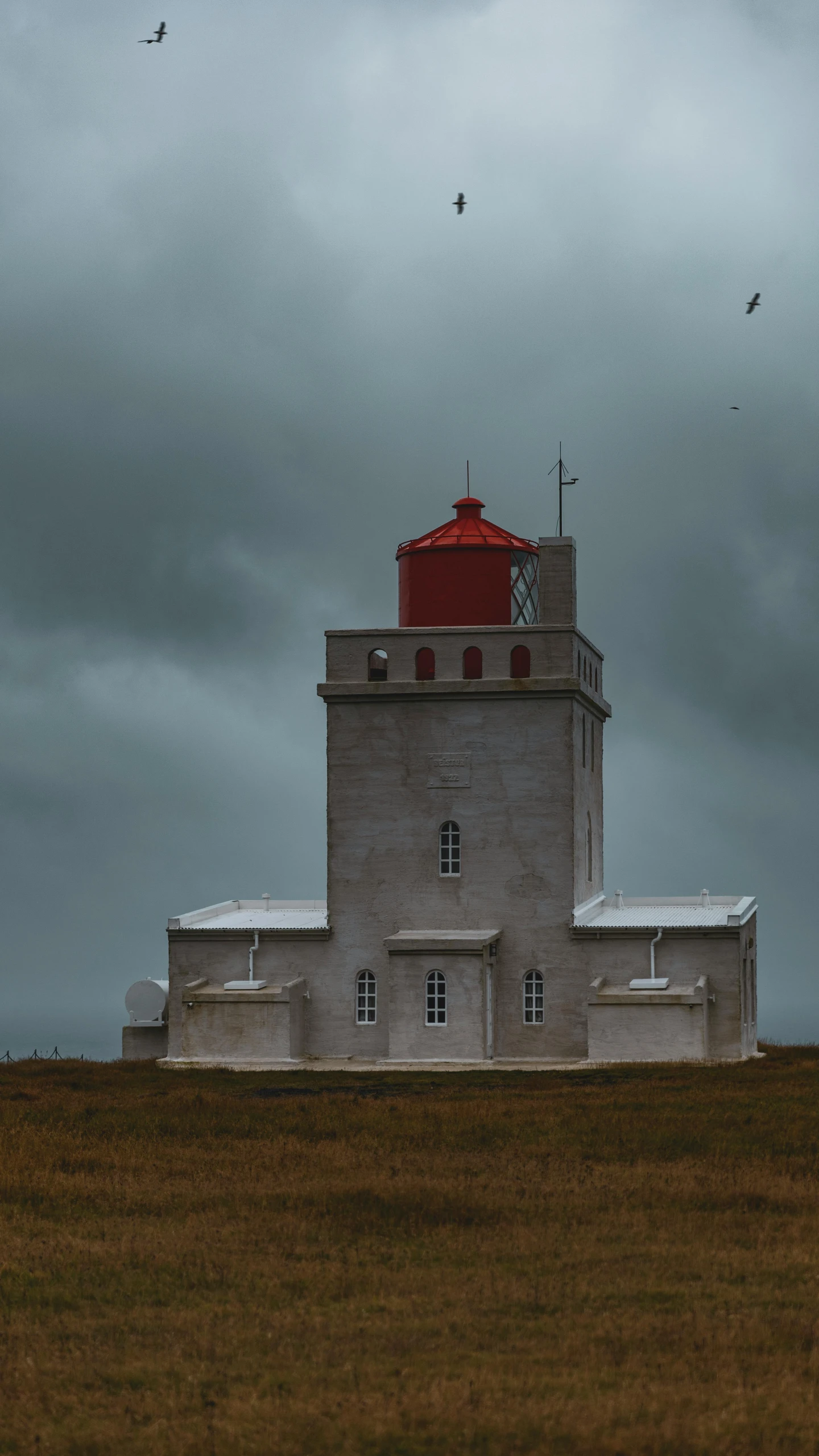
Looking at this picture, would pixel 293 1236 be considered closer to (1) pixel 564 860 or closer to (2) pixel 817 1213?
(2) pixel 817 1213

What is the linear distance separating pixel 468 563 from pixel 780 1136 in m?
20.0

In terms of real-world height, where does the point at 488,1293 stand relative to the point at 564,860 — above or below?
below

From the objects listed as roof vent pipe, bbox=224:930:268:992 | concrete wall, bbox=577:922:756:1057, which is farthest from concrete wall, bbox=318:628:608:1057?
roof vent pipe, bbox=224:930:268:992

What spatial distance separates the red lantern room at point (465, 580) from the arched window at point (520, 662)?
952mm

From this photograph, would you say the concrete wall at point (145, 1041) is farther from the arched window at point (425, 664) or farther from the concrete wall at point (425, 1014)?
the arched window at point (425, 664)

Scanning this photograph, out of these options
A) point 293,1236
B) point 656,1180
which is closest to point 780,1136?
A: point 656,1180

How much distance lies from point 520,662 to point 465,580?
9.23 feet

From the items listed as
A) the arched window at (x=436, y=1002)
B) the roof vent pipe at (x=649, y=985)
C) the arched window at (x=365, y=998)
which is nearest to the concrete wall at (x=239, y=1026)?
the arched window at (x=365, y=998)

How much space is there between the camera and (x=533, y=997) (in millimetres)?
39250

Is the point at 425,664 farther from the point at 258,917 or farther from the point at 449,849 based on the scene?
the point at 258,917

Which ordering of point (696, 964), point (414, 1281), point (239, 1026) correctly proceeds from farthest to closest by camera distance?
point (239, 1026) < point (696, 964) < point (414, 1281)

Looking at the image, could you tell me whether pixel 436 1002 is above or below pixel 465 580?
below

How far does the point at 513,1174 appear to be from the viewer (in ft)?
71.8

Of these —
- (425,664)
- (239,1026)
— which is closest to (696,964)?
(425,664)
